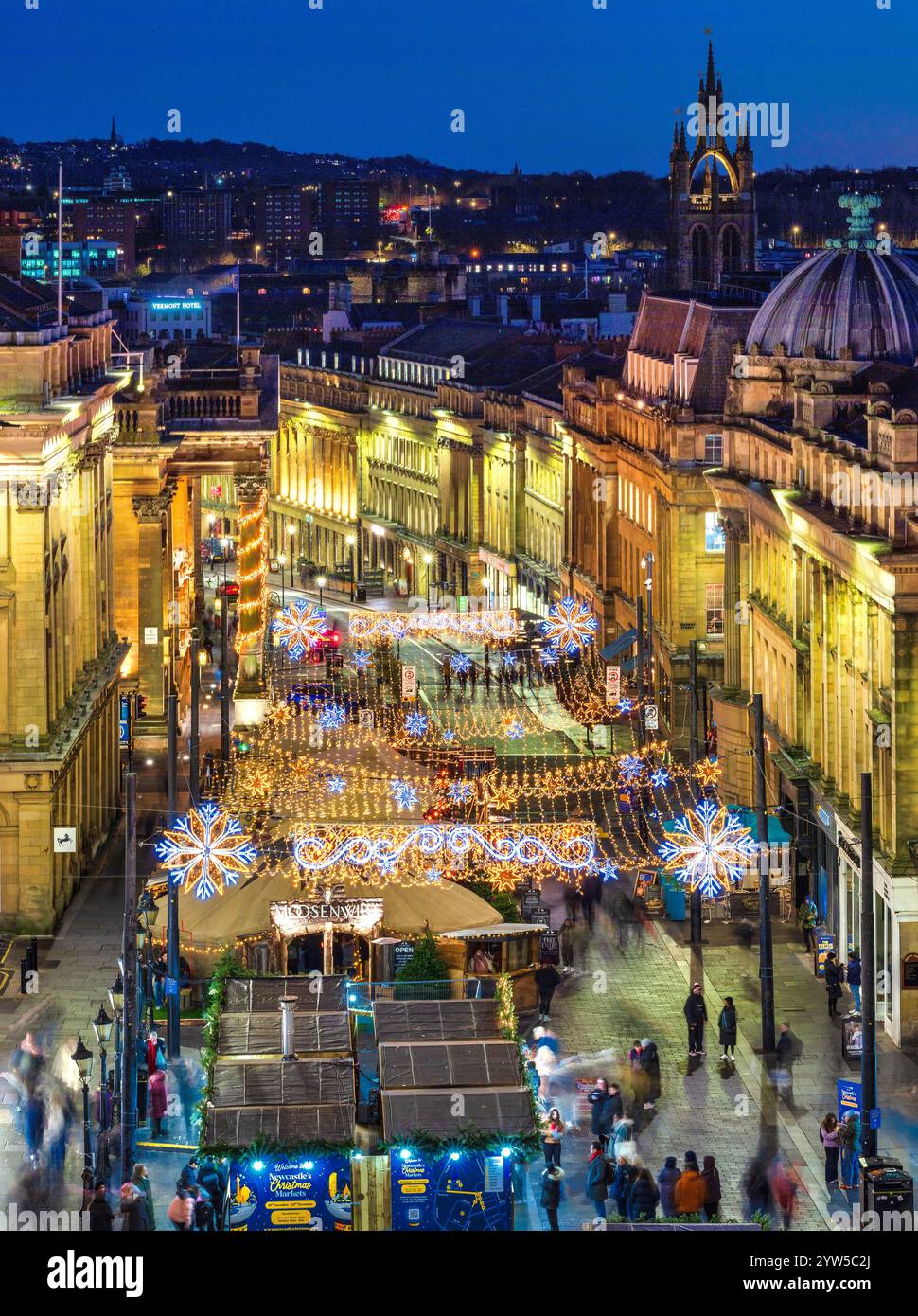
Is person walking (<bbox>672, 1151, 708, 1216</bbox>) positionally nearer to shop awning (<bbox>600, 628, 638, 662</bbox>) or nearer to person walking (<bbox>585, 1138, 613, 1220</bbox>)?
person walking (<bbox>585, 1138, 613, 1220</bbox>)

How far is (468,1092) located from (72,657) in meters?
29.7

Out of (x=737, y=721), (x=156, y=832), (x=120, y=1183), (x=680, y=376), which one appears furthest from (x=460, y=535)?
(x=120, y=1183)

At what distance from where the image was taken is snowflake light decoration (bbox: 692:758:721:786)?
74.0 meters

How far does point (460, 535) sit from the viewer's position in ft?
486

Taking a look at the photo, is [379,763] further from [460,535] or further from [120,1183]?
[460,535]

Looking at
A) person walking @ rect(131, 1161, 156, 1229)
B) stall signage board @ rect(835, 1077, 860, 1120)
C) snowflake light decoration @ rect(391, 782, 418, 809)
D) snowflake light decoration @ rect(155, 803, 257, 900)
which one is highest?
snowflake light decoration @ rect(155, 803, 257, 900)

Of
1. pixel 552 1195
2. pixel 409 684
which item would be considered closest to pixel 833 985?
pixel 552 1195

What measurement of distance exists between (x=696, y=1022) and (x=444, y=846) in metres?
9.11

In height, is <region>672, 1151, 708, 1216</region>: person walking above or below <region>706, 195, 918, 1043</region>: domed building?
below

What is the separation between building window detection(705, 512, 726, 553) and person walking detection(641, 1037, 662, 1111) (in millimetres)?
42566

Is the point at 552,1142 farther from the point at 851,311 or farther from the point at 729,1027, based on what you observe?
the point at 851,311

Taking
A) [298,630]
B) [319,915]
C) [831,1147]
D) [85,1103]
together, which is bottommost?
[298,630]

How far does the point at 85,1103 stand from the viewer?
45344 millimetres

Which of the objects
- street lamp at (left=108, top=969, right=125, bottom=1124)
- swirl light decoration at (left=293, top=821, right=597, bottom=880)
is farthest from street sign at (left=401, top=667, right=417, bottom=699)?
street lamp at (left=108, top=969, right=125, bottom=1124)
